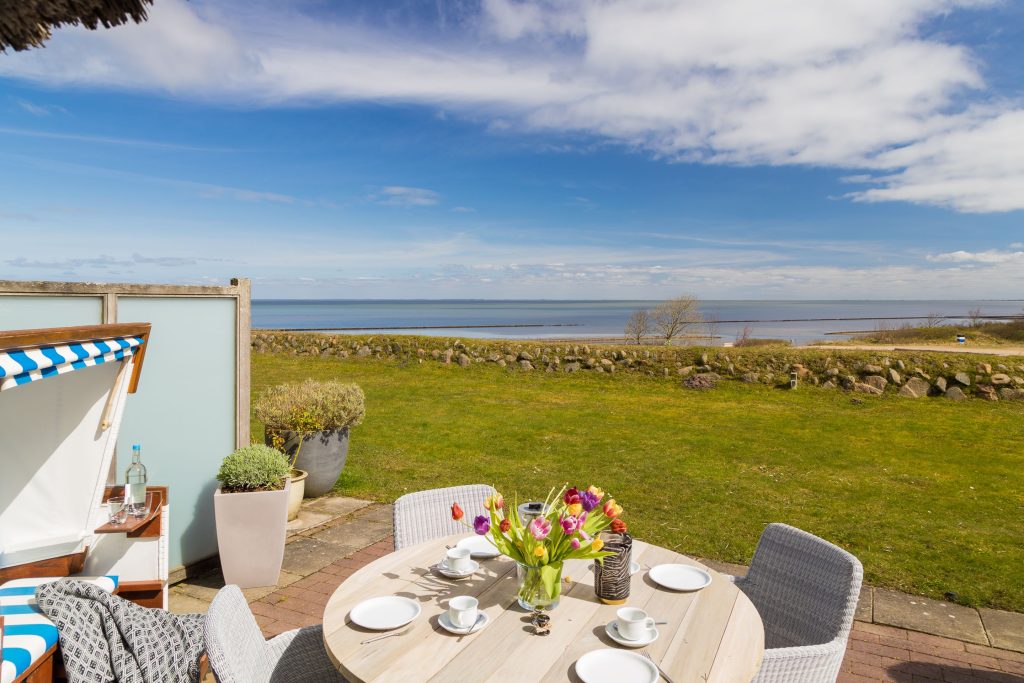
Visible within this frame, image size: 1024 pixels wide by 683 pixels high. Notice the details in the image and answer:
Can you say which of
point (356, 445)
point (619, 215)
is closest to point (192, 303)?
point (356, 445)

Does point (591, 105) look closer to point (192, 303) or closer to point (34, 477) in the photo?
point (192, 303)

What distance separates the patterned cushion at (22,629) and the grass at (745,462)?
3.32 metres

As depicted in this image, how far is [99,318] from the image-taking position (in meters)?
3.42

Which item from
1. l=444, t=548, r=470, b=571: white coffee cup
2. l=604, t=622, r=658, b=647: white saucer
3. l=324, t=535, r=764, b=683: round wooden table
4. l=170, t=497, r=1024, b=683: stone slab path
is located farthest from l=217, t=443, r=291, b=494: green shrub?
l=604, t=622, r=658, b=647: white saucer

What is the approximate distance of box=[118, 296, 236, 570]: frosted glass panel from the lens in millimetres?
3725

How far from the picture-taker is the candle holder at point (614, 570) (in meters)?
2.04

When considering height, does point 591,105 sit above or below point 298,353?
above

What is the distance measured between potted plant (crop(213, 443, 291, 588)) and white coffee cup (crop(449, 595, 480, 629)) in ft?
7.33

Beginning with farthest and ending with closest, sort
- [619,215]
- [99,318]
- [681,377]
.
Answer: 1. [619,215]
2. [681,377]
3. [99,318]

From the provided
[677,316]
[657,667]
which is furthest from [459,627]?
[677,316]

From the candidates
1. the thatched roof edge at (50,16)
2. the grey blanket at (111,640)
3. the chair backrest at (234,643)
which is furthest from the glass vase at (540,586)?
the thatched roof edge at (50,16)

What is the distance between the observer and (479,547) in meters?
2.52

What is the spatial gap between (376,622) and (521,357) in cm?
1184

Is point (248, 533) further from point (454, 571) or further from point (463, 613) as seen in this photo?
point (463, 613)
